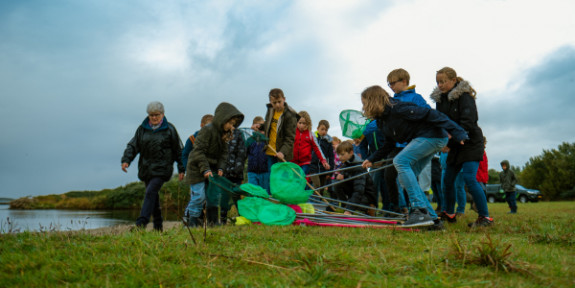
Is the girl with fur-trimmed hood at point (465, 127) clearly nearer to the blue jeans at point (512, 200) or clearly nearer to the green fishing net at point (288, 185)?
the green fishing net at point (288, 185)

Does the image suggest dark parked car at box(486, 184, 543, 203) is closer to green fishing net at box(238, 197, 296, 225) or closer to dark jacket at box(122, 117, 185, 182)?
green fishing net at box(238, 197, 296, 225)

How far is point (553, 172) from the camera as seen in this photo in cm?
3669

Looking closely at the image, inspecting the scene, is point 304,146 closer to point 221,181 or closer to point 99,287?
point 221,181

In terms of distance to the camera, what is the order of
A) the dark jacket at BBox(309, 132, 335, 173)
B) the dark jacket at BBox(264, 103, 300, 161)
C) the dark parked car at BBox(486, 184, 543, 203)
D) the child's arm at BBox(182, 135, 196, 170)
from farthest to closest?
the dark parked car at BBox(486, 184, 543, 203)
the dark jacket at BBox(309, 132, 335, 173)
the dark jacket at BBox(264, 103, 300, 161)
the child's arm at BBox(182, 135, 196, 170)

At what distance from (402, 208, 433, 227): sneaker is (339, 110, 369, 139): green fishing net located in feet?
7.04

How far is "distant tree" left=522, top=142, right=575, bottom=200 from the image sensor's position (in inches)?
1410

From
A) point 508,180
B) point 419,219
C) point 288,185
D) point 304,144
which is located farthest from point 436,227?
point 508,180

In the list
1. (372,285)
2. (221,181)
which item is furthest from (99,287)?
(221,181)

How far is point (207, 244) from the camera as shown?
2648 millimetres

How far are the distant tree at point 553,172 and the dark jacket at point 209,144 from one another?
4022cm

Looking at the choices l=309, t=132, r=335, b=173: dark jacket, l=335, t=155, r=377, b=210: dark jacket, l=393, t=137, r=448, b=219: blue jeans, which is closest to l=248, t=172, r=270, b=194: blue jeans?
l=335, t=155, r=377, b=210: dark jacket

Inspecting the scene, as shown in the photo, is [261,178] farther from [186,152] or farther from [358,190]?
[358,190]

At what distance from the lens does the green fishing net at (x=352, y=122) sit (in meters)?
5.92

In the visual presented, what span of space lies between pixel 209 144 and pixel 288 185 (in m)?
1.18
